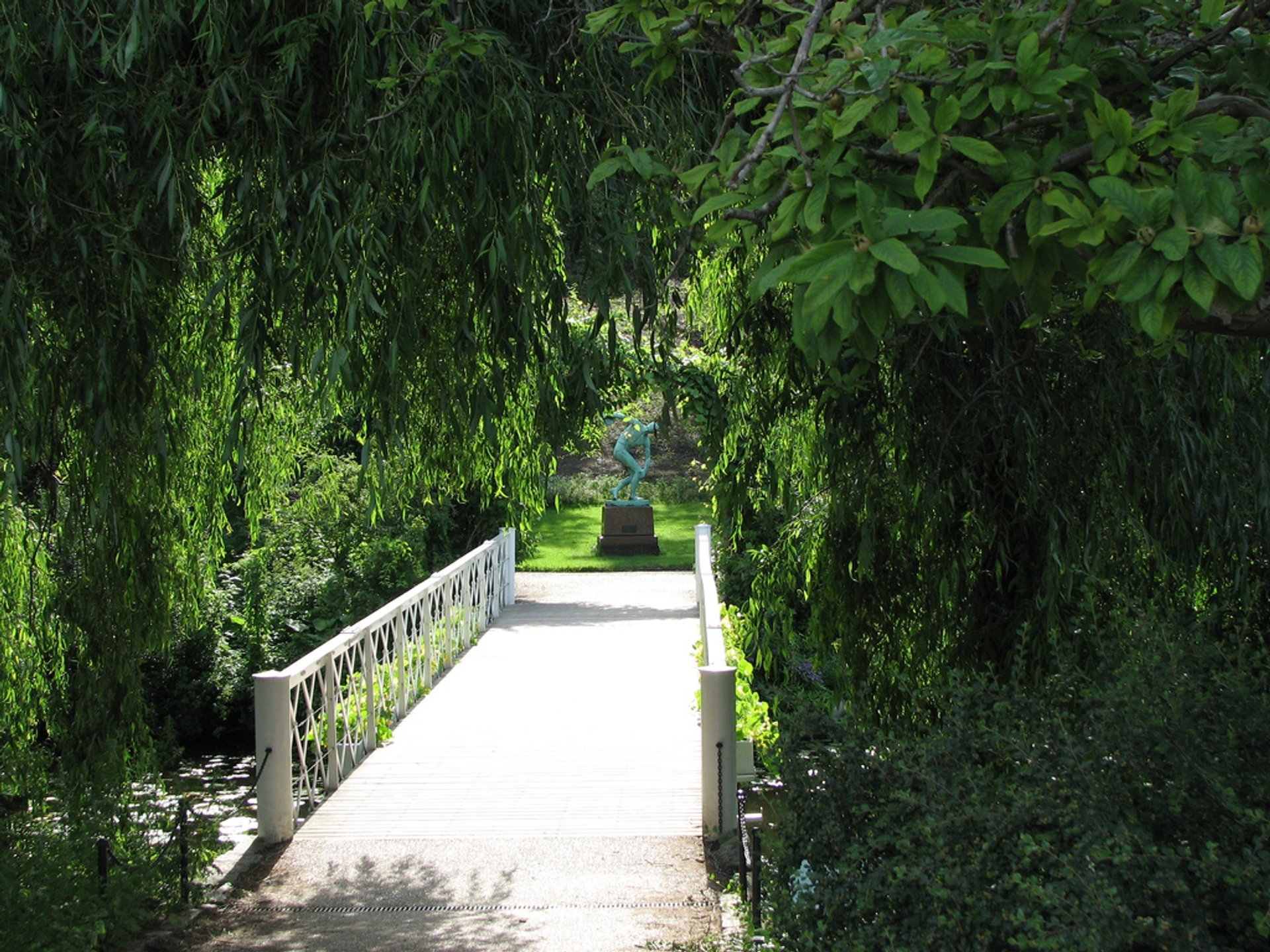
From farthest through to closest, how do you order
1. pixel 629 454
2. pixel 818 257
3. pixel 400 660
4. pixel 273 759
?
pixel 629 454 < pixel 400 660 < pixel 273 759 < pixel 818 257

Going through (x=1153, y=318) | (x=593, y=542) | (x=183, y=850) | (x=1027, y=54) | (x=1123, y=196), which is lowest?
(x=183, y=850)

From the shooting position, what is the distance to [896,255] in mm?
2242

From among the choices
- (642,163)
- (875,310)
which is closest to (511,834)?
(642,163)

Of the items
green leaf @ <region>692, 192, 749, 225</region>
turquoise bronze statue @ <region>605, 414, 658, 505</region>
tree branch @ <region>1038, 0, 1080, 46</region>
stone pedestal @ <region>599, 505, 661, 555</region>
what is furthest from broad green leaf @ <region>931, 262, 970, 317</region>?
stone pedestal @ <region>599, 505, 661, 555</region>

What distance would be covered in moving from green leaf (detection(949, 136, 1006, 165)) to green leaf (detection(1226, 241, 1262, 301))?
0.50 metres

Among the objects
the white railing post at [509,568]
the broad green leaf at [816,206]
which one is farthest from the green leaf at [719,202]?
the white railing post at [509,568]

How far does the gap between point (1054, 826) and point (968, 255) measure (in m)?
1.74

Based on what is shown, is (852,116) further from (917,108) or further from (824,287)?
(824,287)

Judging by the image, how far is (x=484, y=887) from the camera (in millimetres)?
6453

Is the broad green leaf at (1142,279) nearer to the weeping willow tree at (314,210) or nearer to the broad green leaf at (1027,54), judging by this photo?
the broad green leaf at (1027,54)

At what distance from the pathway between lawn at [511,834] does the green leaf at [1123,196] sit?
3.29 metres

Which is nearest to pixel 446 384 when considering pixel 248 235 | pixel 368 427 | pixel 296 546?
pixel 368 427

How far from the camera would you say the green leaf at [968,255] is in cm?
224

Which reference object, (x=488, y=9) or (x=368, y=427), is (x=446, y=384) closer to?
(x=368, y=427)
